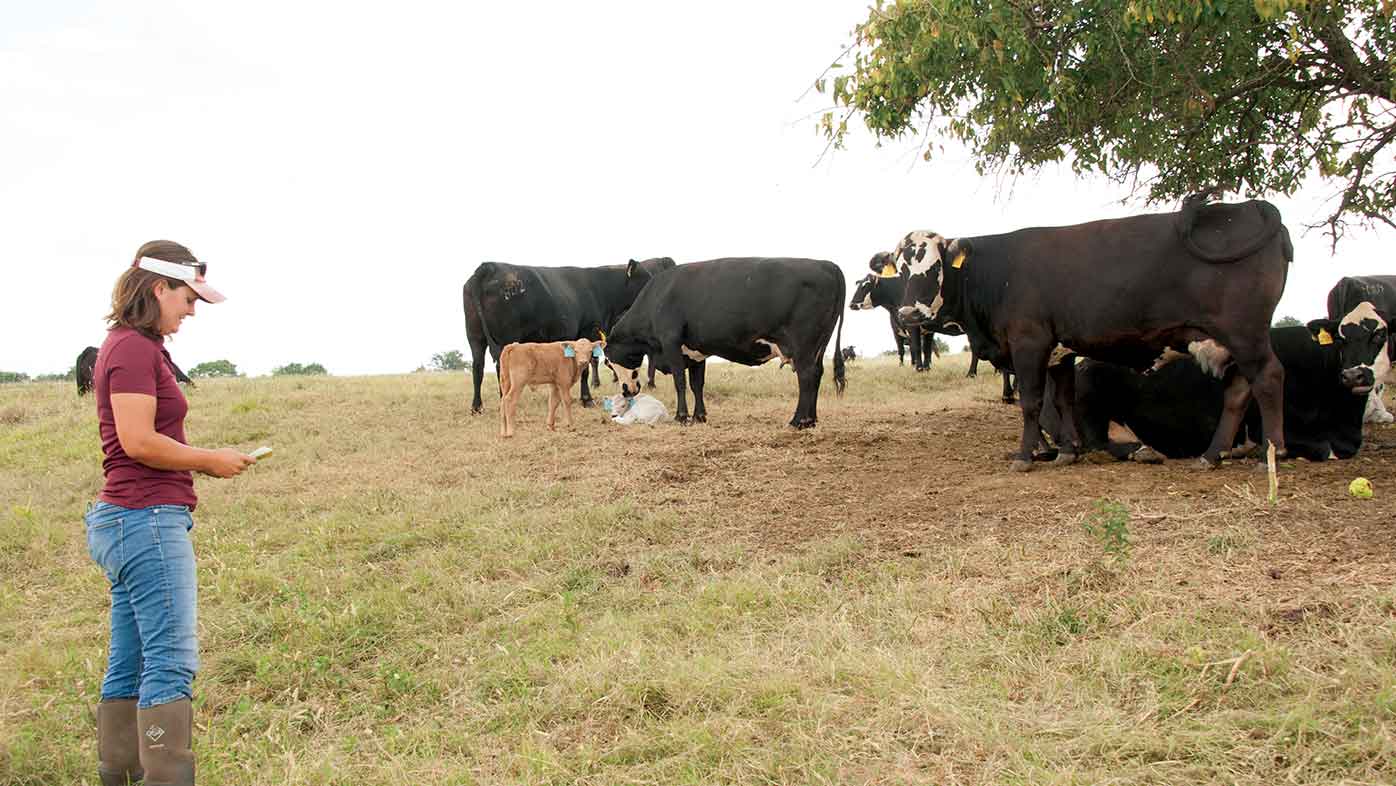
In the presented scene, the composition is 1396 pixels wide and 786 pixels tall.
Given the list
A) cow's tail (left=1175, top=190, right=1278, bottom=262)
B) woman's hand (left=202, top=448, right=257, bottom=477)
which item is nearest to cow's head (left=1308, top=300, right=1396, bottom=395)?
cow's tail (left=1175, top=190, right=1278, bottom=262)

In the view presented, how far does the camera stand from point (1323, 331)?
8953 mm

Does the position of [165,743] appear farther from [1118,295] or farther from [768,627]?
[1118,295]

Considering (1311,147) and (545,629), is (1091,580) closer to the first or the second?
(545,629)

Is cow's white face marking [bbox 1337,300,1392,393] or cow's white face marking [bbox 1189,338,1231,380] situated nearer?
cow's white face marking [bbox 1189,338,1231,380]

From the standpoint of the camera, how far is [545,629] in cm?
576

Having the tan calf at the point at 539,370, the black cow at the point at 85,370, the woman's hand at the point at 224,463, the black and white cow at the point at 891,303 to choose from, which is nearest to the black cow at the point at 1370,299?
the black and white cow at the point at 891,303

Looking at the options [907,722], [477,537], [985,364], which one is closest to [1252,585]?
[907,722]

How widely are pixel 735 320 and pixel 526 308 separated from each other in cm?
365

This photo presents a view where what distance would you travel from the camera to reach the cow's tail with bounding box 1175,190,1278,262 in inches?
305

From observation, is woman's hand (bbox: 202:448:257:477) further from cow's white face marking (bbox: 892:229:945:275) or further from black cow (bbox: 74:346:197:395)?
black cow (bbox: 74:346:197:395)

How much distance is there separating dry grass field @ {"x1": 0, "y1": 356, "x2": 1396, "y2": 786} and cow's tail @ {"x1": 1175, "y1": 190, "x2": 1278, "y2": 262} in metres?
1.55

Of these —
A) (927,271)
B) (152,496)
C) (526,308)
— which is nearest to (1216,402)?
(927,271)

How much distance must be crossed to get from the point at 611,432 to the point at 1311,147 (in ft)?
25.4

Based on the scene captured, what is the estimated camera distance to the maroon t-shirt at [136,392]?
3.96 m
